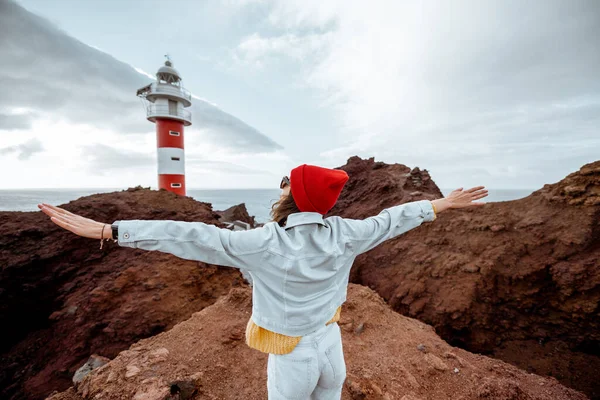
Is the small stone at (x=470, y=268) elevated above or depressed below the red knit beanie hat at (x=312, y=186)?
below

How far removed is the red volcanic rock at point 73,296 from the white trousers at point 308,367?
4929 millimetres

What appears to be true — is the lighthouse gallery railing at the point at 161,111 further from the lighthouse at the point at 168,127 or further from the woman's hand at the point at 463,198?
the woman's hand at the point at 463,198

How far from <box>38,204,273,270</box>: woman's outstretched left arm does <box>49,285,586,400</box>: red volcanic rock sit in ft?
7.60

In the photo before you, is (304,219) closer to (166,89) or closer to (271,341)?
(271,341)

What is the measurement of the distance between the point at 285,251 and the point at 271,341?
25.9 inches

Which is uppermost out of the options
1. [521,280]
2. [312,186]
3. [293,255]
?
[312,186]

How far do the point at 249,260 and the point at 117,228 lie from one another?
735 millimetres

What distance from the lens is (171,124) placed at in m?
16.7

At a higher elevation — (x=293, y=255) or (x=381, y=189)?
(x=381, y=189)

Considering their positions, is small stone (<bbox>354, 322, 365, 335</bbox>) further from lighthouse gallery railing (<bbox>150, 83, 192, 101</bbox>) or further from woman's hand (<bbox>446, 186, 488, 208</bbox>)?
lighthouse gallery railing (<bbox>150, 83, 192, 101</bbox>)

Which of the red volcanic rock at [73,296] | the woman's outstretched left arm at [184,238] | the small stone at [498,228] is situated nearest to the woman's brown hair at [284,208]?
the woman's outstretched left arm at [184,238]

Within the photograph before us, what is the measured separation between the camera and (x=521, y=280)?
4840 mm

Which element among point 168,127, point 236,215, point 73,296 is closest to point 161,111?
point 168,127

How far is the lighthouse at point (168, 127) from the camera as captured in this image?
53.0 ft
